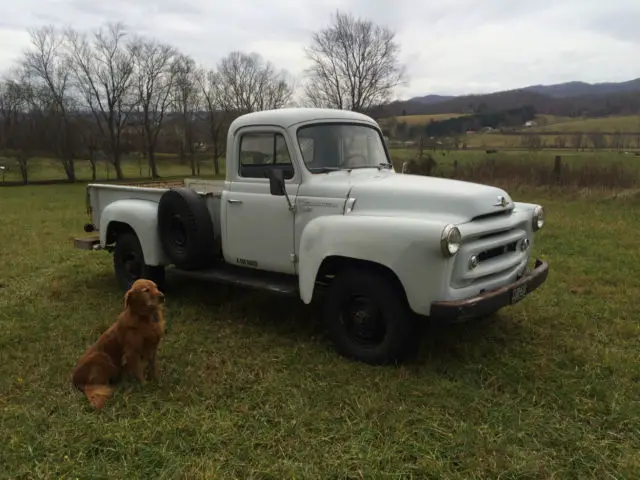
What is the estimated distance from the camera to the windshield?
4.54 m

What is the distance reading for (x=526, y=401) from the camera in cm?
343

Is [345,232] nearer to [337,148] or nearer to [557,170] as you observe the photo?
[337,148]

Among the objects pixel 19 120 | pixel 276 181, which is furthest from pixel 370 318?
pixel 19 120

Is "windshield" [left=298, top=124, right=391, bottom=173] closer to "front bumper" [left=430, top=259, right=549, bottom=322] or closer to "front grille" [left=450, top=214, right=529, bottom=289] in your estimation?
"front grille" [left=450, top=214, right=529, bottom=289]

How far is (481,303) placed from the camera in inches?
138

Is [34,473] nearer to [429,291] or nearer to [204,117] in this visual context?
[429,291]

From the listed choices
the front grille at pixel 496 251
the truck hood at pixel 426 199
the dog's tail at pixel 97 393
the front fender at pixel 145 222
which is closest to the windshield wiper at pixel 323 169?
the truck hood at pixel 426 199

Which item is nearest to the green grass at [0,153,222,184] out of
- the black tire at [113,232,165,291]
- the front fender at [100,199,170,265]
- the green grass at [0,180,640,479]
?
the black tire at [113,232,165,291]

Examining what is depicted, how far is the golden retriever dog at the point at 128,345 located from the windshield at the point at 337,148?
1.76 meters

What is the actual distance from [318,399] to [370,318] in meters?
0.75

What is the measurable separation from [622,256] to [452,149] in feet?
97.7

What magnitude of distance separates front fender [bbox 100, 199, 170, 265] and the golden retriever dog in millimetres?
1729

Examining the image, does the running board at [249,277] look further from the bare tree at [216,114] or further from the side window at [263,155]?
the bare tree at [216,114]

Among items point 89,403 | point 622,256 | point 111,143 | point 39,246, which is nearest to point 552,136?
point 111,143
